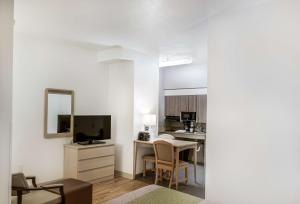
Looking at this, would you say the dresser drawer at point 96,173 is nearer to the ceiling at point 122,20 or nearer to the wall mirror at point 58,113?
the wall mirror at point 58,113

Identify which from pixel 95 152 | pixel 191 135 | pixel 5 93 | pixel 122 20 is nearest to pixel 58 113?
pixel 95 152

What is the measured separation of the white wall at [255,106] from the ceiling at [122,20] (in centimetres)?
34

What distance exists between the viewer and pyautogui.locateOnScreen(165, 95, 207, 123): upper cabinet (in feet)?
21.7

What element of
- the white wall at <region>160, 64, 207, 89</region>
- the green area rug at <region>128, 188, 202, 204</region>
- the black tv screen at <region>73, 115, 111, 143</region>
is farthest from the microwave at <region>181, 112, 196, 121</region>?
the green area rug at <region>128, 188, 202, 204</region>

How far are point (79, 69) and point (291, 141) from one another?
158 inches

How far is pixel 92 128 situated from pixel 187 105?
10.8ft

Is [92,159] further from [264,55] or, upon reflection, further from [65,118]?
[264,55]

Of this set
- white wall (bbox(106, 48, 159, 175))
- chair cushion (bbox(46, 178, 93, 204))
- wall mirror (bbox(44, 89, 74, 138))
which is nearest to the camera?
chair cushion (bbox(46, 178, 93, 204))

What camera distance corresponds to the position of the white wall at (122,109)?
497cm

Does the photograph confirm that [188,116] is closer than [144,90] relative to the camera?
No

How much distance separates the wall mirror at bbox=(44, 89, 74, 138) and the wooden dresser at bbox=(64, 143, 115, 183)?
0.34 meters

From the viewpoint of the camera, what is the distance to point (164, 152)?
4.31 meters

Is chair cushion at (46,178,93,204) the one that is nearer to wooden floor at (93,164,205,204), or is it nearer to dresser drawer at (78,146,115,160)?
wooden floor at (93,164,205,204)

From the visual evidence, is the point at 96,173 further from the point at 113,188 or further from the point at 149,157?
the point at 149,157
